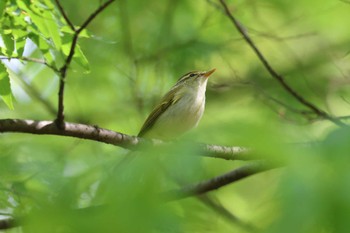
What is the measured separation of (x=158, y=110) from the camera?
5.97m

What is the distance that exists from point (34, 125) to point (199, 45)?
371 centimetres

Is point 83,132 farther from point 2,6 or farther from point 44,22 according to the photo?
point 2,6

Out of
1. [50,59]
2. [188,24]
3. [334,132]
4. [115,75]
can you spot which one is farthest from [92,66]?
[334,132]

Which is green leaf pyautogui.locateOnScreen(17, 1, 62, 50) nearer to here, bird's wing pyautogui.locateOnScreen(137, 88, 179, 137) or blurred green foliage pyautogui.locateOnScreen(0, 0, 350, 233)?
blurred green foliage pyautogui.locateOnScreen(0, 0, 350, 233)

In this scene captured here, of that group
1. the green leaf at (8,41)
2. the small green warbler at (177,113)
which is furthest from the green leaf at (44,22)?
the small green warbler at (177,113)

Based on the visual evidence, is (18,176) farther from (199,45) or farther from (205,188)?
(199,45)

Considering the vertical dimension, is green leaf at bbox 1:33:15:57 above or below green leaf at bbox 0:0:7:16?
below

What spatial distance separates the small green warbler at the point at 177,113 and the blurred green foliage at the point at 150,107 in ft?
0.99

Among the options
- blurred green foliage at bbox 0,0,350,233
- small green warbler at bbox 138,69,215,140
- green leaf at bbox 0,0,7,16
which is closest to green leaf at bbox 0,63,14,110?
blurred green foliage at bbox 0,0,350,233

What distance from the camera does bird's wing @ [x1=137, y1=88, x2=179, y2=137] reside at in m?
5.85

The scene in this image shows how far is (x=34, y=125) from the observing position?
304 cm

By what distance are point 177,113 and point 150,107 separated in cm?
131

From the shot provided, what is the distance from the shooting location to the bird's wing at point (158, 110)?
5.85 metres

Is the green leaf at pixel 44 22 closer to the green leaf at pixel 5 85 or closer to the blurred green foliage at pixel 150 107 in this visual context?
the blurred green foliage at pixel 150 107
